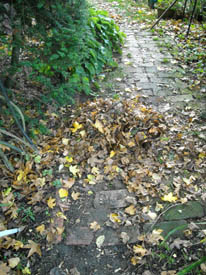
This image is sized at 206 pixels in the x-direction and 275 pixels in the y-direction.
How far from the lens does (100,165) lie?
293 centimetres

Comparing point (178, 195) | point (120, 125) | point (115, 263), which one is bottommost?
point (115, 263)

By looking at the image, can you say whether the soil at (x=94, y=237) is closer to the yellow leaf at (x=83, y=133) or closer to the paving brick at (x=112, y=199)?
the paving brick at (x=112, y=199)

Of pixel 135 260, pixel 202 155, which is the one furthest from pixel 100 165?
pixel 202 155

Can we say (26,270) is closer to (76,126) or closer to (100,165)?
(100,165)

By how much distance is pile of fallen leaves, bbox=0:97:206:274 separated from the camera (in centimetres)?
238

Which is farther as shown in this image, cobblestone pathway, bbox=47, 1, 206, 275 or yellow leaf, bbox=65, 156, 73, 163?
yellow leaf, bbox=65, 156, 73, 163

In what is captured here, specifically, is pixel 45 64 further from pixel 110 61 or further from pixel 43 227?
pixel 110 61

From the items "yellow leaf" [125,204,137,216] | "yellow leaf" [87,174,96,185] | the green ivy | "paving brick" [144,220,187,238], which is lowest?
"paving brick" [144,220,187,238]

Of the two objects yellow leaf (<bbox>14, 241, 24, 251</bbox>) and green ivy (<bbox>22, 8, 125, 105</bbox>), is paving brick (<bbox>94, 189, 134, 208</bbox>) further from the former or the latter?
green ivy (<bbox>22, 8, 125, 105</bbox>)

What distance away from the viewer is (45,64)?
2.86 metres

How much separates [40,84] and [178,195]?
220 centimetres

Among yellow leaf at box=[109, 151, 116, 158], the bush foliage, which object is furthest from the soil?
the bush foliage

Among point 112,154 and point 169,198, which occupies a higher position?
point 112,154

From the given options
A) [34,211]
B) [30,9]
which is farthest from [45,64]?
[34,211]
